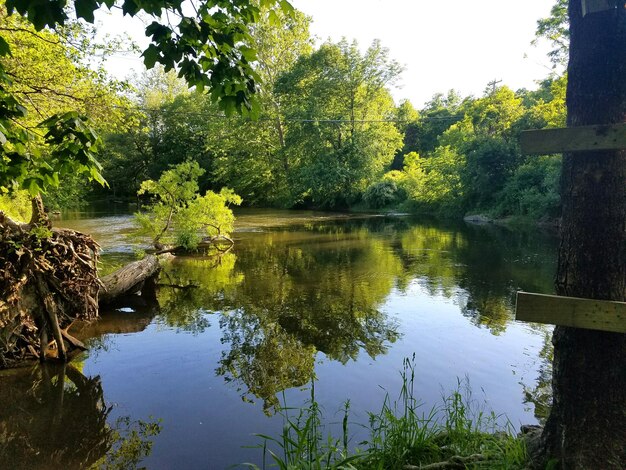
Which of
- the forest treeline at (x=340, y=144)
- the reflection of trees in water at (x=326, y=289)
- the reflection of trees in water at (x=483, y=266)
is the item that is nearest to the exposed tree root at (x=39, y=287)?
the reflection of trees in water at (x=326, y=289)

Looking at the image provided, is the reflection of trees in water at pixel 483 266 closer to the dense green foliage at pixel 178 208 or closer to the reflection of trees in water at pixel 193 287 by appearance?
the reflection of trees in water at pixel 193 287

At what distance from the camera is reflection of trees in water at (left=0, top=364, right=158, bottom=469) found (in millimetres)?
4867

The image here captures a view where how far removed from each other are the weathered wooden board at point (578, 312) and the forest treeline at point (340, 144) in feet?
80.0

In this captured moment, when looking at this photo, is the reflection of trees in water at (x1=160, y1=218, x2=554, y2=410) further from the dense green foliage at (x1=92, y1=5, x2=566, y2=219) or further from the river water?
the dense green foliage at (x1=92, y1=5, x2=566, y2=219)

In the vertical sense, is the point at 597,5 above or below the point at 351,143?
below

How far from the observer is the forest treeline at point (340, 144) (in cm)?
2981

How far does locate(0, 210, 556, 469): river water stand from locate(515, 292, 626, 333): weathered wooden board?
88.5 inches

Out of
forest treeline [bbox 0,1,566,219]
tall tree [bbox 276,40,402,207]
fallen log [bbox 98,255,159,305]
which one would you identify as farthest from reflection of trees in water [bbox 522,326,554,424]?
tall tree [bbox 276,40,402,207]

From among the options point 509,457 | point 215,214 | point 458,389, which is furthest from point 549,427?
point 215,214

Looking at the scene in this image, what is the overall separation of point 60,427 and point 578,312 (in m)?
5.58

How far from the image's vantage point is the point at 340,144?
40.7 metres

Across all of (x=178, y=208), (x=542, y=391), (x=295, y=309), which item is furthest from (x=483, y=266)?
(x=178, y=208)

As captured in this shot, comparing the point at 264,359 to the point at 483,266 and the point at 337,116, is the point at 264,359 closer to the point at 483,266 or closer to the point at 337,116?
the point at 483,266

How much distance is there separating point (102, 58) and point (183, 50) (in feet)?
41.7
